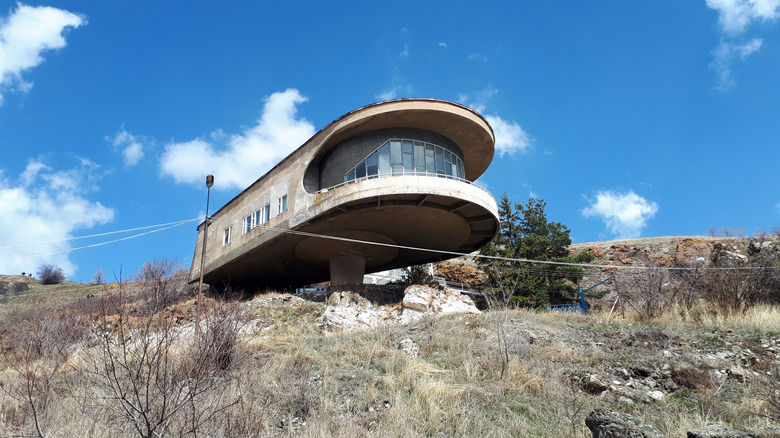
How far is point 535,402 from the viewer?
8328mm

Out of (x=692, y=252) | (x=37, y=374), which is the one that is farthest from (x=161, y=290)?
(x=692, y=252)

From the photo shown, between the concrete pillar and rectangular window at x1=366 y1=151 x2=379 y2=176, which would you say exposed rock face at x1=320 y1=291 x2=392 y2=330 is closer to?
the concrete pillar

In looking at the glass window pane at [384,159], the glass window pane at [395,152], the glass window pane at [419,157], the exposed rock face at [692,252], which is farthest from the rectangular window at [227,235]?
the exposed rock face at [692,252]

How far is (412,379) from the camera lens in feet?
30.9

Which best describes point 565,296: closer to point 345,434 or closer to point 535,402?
point 535,402

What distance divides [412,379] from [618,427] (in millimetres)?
4307

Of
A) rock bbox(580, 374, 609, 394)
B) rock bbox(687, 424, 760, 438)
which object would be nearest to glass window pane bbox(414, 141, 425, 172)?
rock bbox(580, 374, 609, 394)

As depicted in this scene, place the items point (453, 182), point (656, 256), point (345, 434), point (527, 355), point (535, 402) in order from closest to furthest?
point (345, 434) → point (535, 402) → point (527, 355) → point (453, 182) → point (656, 256)

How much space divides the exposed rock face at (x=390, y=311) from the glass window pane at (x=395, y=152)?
18.8 ft

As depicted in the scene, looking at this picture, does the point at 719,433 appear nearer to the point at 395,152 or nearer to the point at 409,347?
the point at 409,347

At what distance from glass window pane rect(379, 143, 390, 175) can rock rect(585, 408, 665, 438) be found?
1545 centimetres

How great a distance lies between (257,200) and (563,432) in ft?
70.9

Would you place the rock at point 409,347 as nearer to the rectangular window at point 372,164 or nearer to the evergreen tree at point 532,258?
the rectangular window at point 372,164

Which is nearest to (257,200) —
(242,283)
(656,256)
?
(242,283)
